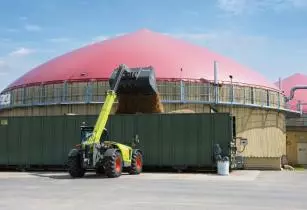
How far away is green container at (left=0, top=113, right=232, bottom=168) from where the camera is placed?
1065 inches

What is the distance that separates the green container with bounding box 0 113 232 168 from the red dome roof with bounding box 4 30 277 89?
357 inches

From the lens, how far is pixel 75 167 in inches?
888

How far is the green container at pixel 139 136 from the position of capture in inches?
1065

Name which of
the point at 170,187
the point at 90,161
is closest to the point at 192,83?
the point at 90,161

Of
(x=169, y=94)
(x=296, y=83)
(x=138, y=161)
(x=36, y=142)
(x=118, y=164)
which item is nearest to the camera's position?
(x=118, y=164)

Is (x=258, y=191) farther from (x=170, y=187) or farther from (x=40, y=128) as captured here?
(x=40, y=128)

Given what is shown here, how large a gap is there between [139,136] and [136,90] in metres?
2.69

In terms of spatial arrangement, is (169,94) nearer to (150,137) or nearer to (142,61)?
(142,61)

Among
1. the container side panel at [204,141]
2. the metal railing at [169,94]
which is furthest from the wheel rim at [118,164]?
the metal railing at [169,94]

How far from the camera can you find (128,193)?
50.9 feet

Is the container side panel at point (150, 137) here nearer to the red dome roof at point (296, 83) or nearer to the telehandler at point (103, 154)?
the telehandler at point (103, 154)

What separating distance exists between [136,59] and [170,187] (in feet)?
73.2

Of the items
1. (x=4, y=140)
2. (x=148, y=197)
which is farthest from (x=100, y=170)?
(x=148, y=197)

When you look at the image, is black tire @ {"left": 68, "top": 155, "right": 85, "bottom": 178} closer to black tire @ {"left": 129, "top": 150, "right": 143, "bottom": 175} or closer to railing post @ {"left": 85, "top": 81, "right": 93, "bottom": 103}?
black tire @ {"left": 129, "top": 150, "right": 143, "bottom": 175}
